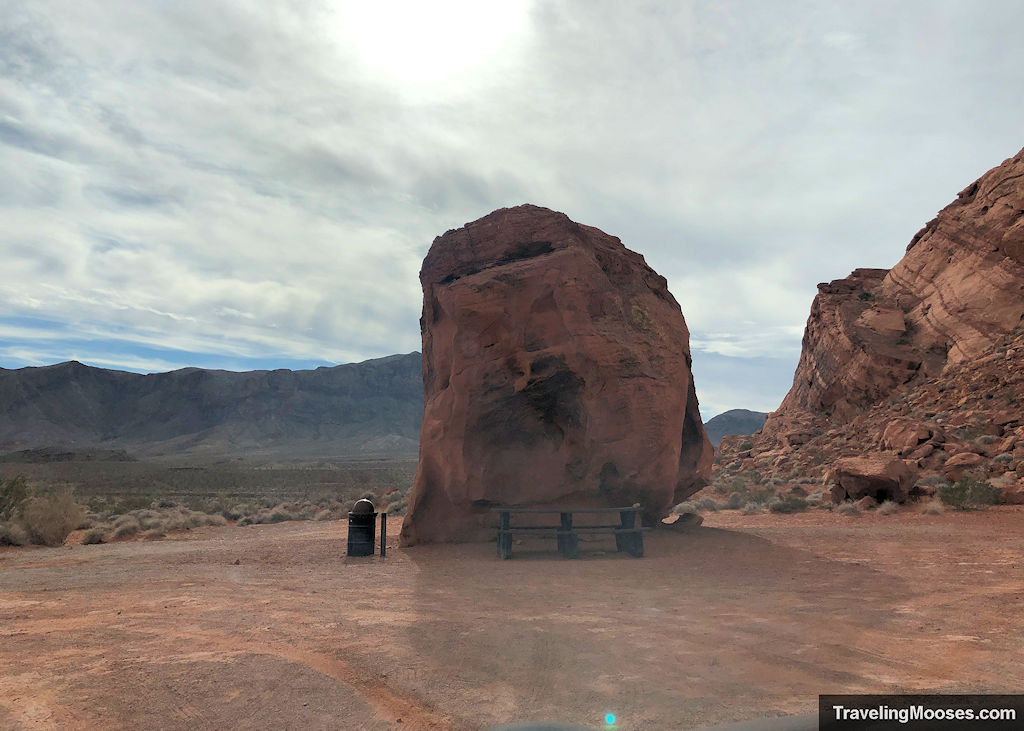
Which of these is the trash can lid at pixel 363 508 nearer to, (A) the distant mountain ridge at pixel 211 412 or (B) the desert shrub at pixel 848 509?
(B) the desert shrub at pixel 848 509

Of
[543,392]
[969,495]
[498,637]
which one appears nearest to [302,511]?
[543,392]

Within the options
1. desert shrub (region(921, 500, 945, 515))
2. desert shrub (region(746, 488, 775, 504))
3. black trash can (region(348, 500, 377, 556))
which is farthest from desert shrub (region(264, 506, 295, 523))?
desert shrub (region(921, 500, 945, 515))

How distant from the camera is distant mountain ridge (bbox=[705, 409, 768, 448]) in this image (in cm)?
12500

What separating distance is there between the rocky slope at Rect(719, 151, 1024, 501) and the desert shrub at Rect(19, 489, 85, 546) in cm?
2231

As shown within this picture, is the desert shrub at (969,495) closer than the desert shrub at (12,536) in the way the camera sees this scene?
No

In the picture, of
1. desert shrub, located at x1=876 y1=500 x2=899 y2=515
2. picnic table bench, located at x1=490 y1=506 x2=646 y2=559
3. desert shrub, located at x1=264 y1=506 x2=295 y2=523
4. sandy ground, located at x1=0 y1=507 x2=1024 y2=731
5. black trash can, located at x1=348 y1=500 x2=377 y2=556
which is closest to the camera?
sandy ground, located at x1=0 y1=507 x2=1024 y2=731

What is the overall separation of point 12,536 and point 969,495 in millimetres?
22235

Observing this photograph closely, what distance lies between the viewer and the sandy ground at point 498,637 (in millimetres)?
3842

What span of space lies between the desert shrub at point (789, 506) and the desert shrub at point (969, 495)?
3.61 metres

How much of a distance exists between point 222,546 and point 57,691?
9.75 metres

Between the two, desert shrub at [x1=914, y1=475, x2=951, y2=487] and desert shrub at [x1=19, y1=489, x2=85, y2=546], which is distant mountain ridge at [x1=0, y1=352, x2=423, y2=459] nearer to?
desert shrub at [x1=19, y1=489, x2=85, y2=546]

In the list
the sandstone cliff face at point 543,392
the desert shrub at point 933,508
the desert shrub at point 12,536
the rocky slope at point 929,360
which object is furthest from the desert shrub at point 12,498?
the rocky slope at point 929,360

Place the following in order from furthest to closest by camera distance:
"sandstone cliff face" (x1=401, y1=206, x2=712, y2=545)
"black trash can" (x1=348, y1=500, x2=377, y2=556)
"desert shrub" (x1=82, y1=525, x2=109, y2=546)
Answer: "desert shrub" (x1=82, y1=525, x2=109, y2=546) → "sandstone cliff face" (x1=401, y1=206, x2=712, y2=545) → "black trash can" (x1=348, y1=500, x2=377, y2=556)

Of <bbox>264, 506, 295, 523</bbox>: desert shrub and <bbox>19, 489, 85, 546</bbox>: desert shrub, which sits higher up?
<bbox>19, 489, 85, 546</bbox>: desert shrub
